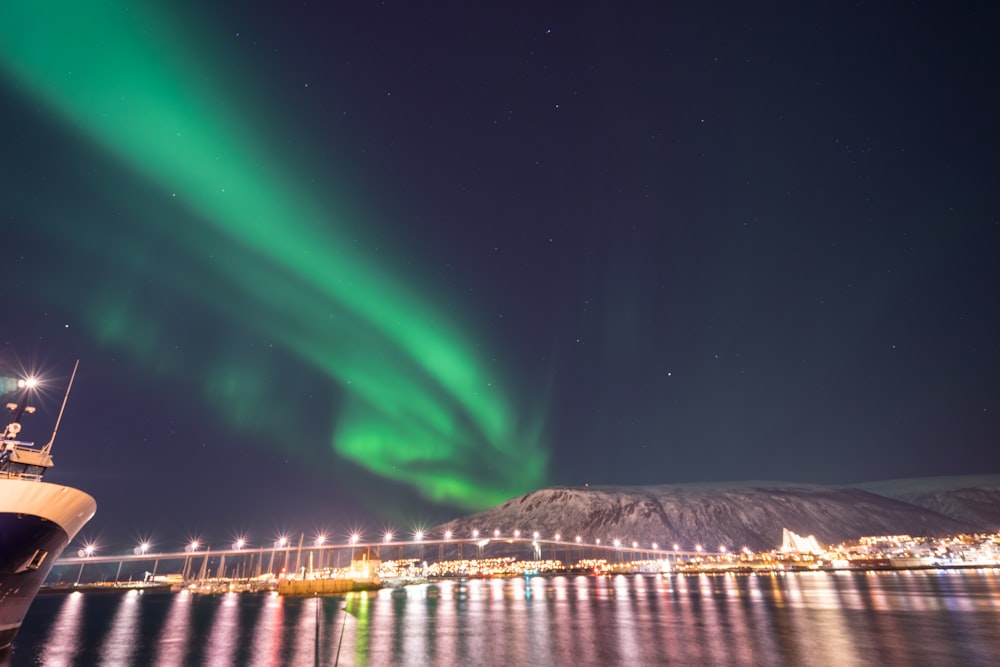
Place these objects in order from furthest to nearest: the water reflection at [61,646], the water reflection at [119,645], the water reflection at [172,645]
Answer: the water reflection at [61,646] < the water reflection at [119,645] < the water reflection at [172,645]

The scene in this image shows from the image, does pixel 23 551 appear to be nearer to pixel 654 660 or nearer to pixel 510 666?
pixel 510 666

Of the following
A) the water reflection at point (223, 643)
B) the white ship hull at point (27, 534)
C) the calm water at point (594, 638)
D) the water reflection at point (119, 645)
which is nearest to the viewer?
the calm water at point (594, 638)

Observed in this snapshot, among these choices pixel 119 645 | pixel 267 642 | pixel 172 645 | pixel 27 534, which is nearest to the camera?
pixel 27 534

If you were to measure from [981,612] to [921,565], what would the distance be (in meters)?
186

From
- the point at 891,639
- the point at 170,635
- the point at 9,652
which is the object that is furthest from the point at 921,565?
the point at 9,652

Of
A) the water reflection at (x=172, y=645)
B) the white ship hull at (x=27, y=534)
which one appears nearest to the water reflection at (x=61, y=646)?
Answer: the white ship hull at (x=27, y=534)

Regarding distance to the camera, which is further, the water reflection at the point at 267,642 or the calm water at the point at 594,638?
the water reflection at the point at 267,642

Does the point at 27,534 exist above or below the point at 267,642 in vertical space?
above

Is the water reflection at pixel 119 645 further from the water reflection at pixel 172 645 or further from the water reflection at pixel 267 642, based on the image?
the water reflection at pixel 267 642

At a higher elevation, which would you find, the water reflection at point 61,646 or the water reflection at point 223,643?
the water reflection at point 223,643

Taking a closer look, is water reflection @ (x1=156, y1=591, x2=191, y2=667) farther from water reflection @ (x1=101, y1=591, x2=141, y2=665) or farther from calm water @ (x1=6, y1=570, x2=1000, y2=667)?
water reflection @ (x1=101, y1=591, x2=141, y2=665)

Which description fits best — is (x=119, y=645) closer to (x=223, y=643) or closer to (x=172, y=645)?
(x=172, y=645)

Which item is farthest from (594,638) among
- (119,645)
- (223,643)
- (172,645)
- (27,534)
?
(119,645)

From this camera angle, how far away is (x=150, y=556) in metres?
192
